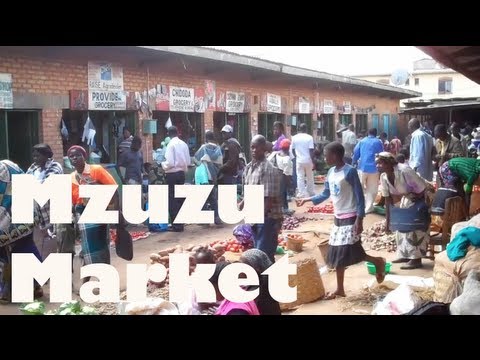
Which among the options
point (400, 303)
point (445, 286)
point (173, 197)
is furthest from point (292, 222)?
point (400, 303)

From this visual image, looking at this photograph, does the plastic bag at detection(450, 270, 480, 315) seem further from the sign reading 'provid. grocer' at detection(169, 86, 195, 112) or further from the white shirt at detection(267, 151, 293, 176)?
the sign reading 'provid. grocer' at detection(169, 86, 195, 112)

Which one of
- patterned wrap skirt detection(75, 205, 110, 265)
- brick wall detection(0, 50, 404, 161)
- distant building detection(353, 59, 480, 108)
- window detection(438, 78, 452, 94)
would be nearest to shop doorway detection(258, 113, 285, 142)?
brick wall detection(0, 50, 404, 161)

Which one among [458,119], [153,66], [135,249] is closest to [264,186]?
[135,249]

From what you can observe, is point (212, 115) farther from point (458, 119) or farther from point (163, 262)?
point (458, 119)

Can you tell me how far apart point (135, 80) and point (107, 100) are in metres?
0.71

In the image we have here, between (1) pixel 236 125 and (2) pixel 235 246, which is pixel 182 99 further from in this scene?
(2) pixel 235 246

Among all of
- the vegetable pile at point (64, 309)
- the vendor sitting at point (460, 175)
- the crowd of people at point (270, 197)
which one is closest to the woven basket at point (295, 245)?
the crowd of people at point (270, 197)

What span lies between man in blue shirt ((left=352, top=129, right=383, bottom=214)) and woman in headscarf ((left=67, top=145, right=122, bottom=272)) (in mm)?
4943

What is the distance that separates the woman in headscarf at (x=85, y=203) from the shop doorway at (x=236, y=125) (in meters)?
5.90

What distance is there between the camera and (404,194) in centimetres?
682

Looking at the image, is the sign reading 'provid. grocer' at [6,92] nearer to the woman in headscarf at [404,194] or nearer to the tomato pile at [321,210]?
the woman in headscarf at [404,194]

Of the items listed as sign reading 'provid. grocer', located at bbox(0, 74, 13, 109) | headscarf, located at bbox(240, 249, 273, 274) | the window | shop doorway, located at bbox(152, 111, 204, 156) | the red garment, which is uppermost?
the window

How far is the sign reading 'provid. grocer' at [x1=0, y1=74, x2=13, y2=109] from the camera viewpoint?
25.0ft
